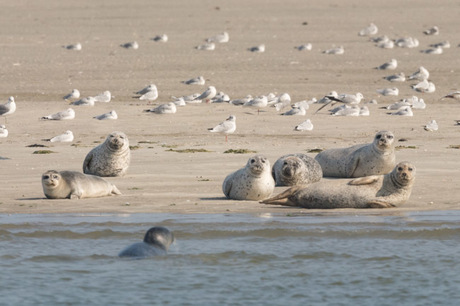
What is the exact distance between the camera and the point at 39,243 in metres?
9.14

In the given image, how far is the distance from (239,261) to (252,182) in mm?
1922

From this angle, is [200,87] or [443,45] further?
[443,45]

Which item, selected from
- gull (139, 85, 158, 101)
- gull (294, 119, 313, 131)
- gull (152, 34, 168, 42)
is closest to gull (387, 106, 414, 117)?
gull (294, 119, 313, 131)

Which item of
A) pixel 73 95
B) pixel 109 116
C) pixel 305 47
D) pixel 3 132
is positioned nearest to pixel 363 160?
pixel 3 132

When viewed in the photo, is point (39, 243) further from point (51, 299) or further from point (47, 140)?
point (47, 140)

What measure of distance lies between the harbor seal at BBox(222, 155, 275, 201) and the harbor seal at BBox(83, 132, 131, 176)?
2.09 meters

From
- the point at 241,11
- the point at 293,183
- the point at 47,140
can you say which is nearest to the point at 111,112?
the point at 47,140

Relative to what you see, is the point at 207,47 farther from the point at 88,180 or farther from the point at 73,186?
the point at 73,186

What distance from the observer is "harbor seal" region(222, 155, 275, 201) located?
1043 centimetres

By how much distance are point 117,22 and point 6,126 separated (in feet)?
37.6

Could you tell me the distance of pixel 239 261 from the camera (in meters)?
8.65

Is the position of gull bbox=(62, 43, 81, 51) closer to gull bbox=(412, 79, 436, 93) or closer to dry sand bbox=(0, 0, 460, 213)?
dry sand bbox=(0, 0, 460, 213)

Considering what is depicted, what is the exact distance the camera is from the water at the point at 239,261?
771 cm

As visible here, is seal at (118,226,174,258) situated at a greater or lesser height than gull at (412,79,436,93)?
lesser
